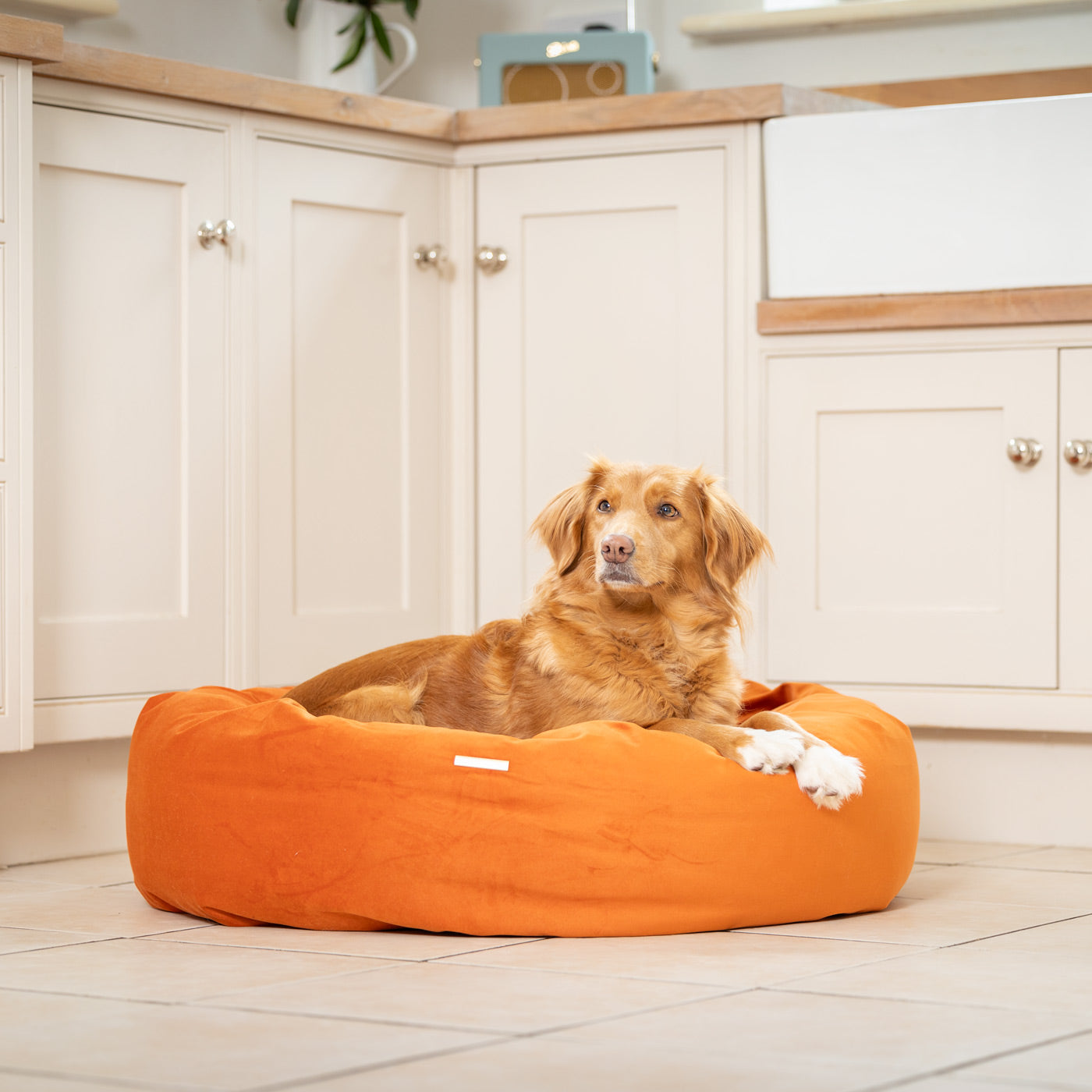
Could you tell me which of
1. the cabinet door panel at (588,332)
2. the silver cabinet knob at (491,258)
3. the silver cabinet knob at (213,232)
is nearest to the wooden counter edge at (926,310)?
the cabinet door panel at (588,332)

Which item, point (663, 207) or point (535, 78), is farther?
point (535, 78)

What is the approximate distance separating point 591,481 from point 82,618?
1.12m

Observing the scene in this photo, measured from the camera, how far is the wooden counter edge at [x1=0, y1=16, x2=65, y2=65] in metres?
2.98

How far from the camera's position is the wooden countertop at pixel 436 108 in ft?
10.7

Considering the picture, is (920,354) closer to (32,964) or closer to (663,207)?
(663,207)

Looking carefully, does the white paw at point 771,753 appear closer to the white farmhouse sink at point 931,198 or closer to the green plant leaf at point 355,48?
the white farmhouse sink at point 931,198

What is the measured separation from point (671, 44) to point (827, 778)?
8.53 ft

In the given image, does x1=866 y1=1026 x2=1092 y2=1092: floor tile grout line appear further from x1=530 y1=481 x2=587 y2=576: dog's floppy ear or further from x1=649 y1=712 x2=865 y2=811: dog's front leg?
x1=530 y1=481 x2=587 y2=576: dog's floppy ear

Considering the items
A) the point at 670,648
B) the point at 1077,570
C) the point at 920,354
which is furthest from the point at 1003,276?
the point at 670,648

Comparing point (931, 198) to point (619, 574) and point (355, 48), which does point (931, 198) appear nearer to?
point (619, 574)

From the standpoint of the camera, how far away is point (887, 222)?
11.4 feet

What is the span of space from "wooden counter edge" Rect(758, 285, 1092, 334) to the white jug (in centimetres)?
131

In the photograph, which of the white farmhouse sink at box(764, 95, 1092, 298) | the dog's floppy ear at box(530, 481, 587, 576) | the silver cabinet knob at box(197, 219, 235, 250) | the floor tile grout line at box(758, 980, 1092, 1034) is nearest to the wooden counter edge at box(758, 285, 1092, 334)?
the white farmhouse sink at box(764, 95, 1092, 298)

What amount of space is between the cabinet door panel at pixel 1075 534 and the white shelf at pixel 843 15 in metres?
1.20
